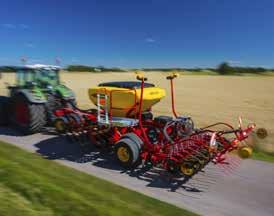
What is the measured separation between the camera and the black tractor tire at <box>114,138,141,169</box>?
8078 mm

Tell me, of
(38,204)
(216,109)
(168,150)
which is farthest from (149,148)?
(216,109)

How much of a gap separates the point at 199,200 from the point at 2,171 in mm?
3103

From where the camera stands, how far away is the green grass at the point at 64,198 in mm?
4566

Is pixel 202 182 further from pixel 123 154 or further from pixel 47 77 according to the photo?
pixel 47 77

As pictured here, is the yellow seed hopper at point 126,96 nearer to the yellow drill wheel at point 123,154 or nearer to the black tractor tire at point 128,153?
the black tractor tire at point 128,153

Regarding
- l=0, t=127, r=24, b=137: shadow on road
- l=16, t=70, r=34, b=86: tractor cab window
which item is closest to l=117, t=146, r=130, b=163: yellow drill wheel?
l=0, t=127, r=24, b=137: shadow on road

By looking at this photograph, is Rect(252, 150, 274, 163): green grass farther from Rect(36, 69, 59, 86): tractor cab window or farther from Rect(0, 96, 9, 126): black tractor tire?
Rect(0, 96, 9, 126): black tractor tire

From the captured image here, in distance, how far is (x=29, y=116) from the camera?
1135 centimetres

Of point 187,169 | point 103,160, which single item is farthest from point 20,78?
point 187,169

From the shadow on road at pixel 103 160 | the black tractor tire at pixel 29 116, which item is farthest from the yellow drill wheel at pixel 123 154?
the black tractor tire at pixel 29 116

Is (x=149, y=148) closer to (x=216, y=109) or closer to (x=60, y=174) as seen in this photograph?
(x=60, y=174)

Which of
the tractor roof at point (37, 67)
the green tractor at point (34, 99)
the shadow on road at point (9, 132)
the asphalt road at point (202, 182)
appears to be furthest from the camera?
the tractor roof at point (37, 67)

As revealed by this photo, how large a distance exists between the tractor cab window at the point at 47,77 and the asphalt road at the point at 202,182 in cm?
327

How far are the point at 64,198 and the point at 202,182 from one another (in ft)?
11.0
